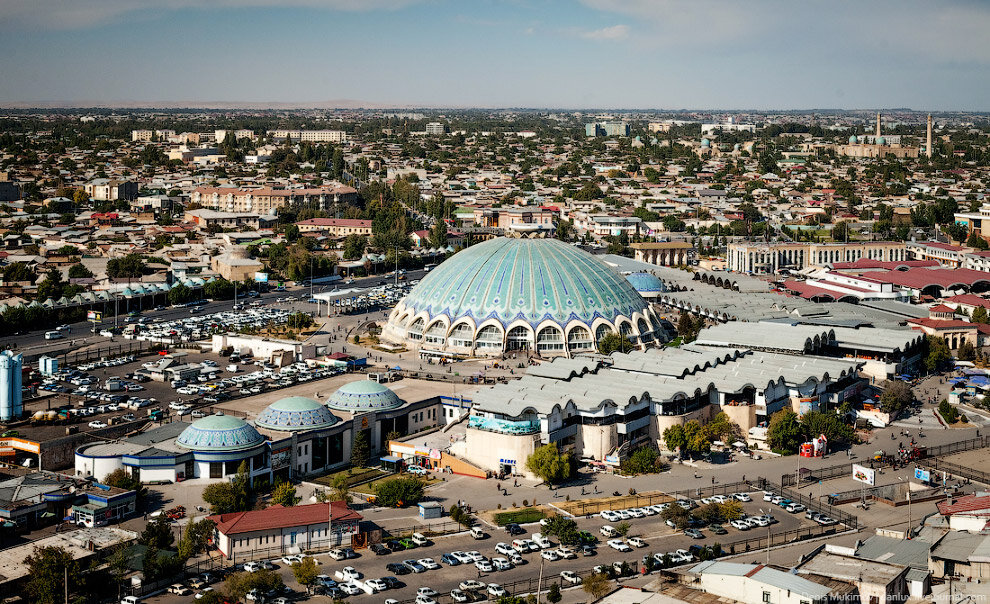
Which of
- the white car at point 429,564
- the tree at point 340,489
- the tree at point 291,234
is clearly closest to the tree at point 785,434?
the tree at point 340,489

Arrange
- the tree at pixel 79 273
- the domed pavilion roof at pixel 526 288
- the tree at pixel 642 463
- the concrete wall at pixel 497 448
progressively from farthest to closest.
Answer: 1. the tree at pixel 79 273
2. the domed pavilion roof at pixel 526 288
3. the concrete wall at pixel 497 448
4. the tree at pixel 642 463

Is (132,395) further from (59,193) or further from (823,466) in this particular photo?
(59,193)

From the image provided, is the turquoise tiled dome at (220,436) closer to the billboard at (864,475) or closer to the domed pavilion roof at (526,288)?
the billboard at (864,475)

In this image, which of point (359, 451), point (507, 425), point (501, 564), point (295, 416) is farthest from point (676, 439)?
point (295, 416)

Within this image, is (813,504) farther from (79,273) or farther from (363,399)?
(79,273)

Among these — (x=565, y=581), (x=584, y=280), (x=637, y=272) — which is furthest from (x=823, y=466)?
(x=637, y=272)

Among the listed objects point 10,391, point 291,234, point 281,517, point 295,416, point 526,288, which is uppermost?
point 526,288

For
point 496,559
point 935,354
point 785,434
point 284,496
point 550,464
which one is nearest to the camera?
point 496,559
